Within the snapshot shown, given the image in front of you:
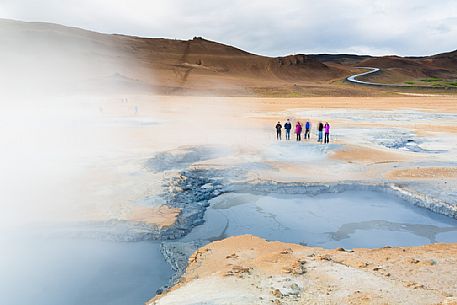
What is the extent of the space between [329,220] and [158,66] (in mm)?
70208

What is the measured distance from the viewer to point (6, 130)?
70.5 ft

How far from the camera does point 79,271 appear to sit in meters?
7.54

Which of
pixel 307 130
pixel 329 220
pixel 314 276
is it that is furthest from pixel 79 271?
pixel 307 130

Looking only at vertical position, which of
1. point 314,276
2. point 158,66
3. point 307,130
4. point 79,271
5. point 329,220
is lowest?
point 329,220

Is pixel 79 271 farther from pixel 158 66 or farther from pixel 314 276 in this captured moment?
pixel 158 66

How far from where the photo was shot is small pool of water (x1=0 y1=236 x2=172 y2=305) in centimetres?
674

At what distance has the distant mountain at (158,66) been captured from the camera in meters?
58.1

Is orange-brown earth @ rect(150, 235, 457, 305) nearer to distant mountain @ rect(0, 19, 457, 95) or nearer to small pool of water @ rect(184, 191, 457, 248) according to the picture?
small pool of water @ rect(184, 191, 457, 248)

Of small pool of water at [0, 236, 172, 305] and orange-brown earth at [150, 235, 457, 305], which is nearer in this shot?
orange-brown earth at [150, 235, 457, 305]

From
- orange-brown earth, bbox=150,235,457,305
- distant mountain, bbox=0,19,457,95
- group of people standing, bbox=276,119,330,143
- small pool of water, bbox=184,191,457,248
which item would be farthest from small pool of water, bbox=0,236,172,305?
distant mountain, bbox=0,19,457,95

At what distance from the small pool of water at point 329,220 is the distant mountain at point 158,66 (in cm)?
4413

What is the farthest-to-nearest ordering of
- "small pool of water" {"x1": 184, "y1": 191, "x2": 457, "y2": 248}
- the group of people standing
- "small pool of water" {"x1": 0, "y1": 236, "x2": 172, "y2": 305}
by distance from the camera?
1. the group of people standing
2. "small pool of water" {"x1": 184, "y1": 191, "x2": 457, "y2": 248}
3. "small pool of water" {"x1": 0, "y1": 236, "x2": 172, "y2": 305}

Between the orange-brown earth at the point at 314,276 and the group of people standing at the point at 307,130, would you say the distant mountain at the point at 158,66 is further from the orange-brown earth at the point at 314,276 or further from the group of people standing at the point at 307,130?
the orange-brown earth at the point at 314,276

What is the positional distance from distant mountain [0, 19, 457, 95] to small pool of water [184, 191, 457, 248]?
4413 centimetres
